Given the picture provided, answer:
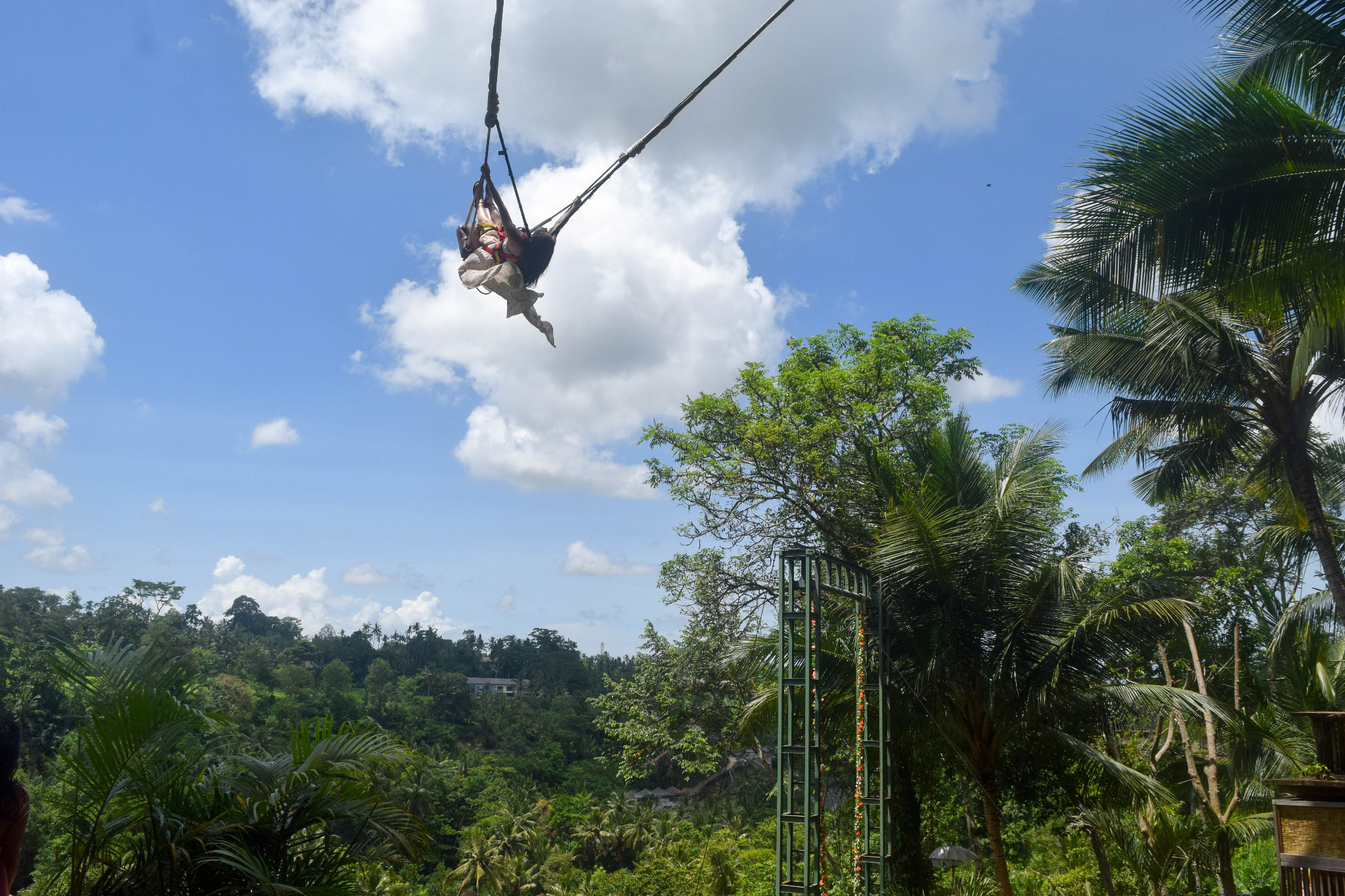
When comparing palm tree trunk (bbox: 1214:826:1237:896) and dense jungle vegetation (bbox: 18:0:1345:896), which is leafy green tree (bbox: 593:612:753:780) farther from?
palm tree trunk (bbox: 1214:826:1237:896)

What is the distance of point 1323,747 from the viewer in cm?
405

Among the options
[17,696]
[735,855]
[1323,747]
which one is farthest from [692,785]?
[1323,747]

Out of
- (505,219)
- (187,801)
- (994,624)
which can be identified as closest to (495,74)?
(505,219)

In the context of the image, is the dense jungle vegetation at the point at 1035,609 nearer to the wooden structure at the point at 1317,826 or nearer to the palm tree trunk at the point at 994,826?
the palm tree trunk at the point at 994,826

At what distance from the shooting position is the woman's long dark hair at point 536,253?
4816mm

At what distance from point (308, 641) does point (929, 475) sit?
6094 centimetres

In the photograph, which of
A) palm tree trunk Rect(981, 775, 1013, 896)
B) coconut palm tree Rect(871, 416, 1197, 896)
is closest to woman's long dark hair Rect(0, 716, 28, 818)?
coconut palm tree Rect(871, 416, 1197, 896)

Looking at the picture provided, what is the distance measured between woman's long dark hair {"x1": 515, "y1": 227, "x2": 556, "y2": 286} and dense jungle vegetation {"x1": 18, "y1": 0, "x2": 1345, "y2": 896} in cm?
257

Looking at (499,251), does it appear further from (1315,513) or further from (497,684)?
(497,684)

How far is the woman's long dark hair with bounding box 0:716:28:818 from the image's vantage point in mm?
1883

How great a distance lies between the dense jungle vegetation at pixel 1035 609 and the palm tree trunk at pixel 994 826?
0.03 metres

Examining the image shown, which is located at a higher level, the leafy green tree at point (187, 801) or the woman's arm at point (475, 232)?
the woman's arm at point (475, 232)

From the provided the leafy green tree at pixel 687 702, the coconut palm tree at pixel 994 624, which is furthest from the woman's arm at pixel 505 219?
the leafy green tree at pixel 687 702

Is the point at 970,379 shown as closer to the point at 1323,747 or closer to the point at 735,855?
the point at 1323,747
